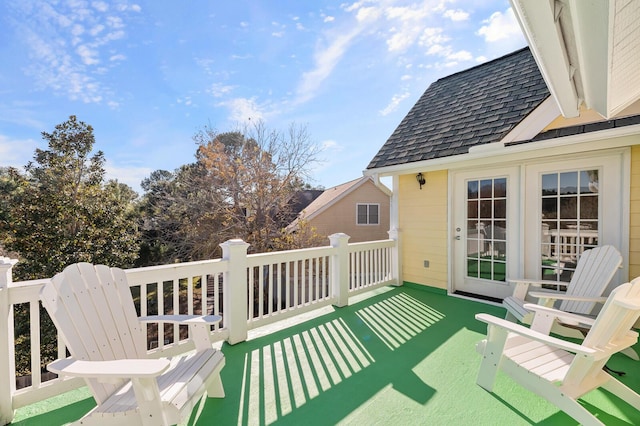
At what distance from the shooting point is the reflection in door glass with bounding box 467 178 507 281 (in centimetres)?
411

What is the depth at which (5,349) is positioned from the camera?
172 cm

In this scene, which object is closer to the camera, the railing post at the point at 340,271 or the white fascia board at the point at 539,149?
the white fascia board at the point at 539,149

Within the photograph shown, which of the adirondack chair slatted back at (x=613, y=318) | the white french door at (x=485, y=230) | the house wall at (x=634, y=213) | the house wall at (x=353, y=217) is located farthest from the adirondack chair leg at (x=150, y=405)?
the house wall at (x=353, y=217)

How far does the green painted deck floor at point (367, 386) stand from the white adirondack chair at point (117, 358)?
15.4 inches

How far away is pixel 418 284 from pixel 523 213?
2015 millimetres

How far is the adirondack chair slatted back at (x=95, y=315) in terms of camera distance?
139 centimetres

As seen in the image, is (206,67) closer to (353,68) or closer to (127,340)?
(353,68)

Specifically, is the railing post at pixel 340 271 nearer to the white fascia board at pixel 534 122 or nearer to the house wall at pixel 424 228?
the house wall at pixel 424 228

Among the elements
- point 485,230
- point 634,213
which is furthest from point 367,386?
point 634,213

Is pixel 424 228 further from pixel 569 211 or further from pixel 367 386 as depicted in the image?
pixel 367 386

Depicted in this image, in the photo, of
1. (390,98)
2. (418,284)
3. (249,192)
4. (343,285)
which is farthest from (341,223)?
(343,285)

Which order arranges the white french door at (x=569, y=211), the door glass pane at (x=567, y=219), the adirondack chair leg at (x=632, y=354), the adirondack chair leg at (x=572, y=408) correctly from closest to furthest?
1. the adirondack chair leg at (x=572, y=408)
2. the adirondack chair leg at (x=632, y=354)
3. the white french door at (x=569, y=211)
4. the door glass pane at (x=567, y=219)

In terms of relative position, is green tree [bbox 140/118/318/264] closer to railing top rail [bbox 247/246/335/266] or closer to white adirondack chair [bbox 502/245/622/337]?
railing top rail [bbox 247/246/335/266]

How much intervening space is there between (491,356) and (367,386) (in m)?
0.94
